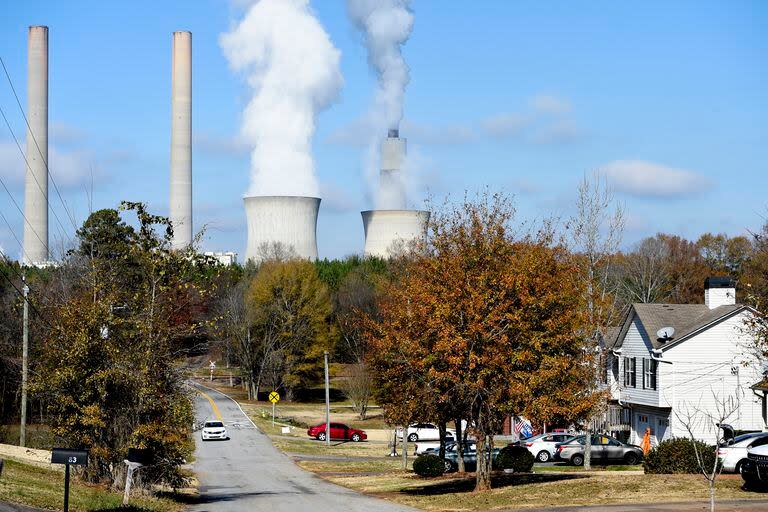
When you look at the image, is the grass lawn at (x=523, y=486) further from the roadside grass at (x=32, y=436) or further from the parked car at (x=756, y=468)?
the roadside grass at (x=32, y=436)

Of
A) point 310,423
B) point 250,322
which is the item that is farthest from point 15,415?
point 250,322

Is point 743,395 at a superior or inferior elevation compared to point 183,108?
inferior

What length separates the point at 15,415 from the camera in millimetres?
60062

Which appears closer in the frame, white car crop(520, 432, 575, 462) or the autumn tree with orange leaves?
the autumn tree with orange leaves

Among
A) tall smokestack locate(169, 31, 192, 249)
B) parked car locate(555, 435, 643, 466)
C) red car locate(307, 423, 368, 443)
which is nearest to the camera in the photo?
parked car locate(555, 435, 643, 466)

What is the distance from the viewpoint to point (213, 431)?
194 ft

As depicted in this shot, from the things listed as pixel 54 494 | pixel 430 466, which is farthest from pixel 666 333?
pixel 54 494

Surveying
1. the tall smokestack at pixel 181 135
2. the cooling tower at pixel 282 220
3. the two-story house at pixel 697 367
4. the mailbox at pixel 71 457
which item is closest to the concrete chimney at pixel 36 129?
the tall smokestack at pixel 181 135

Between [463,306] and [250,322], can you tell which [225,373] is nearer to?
[250,322]

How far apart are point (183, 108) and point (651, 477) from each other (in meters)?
84.8

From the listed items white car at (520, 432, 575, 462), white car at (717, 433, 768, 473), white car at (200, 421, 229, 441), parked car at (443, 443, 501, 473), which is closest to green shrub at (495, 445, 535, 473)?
parked car at (443, 443, 501, 473)

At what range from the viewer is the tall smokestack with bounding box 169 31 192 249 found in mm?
105688

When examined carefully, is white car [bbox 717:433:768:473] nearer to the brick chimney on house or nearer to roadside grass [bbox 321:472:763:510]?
roadside grass [bbox 321:472:763:510]

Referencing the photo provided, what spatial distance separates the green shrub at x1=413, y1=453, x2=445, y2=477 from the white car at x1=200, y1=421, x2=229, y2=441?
22.7 meters
